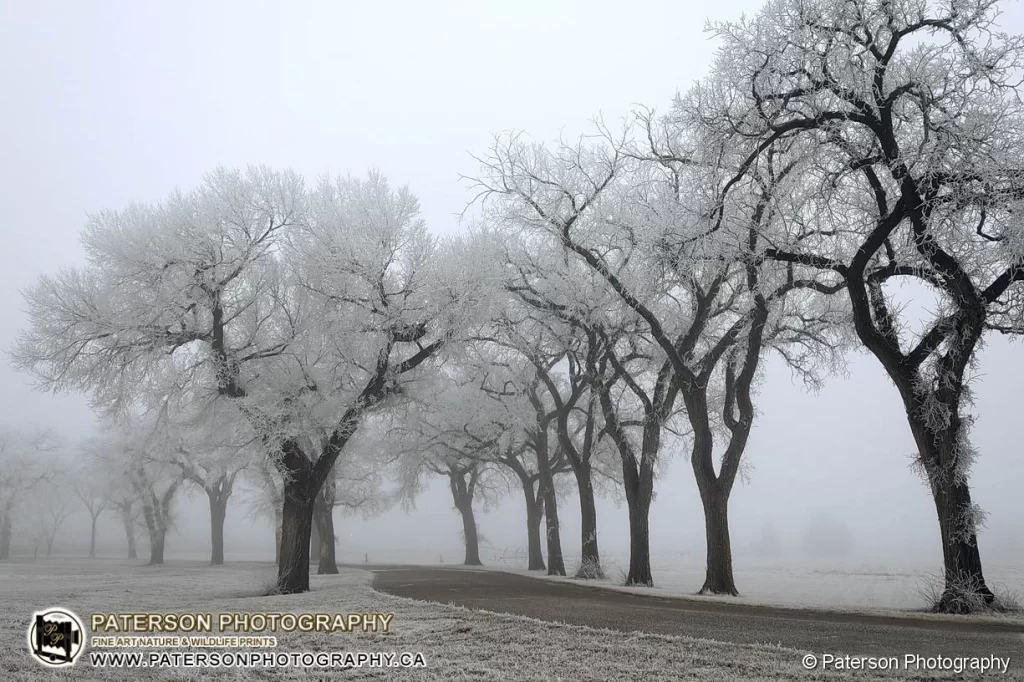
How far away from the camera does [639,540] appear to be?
19.3 meters

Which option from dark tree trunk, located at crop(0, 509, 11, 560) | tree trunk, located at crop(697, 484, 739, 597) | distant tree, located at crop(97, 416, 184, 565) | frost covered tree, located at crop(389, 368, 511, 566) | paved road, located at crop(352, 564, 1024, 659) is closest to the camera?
paved road, located at crop(352, 564, 1024, 659)

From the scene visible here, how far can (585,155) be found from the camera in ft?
56.3

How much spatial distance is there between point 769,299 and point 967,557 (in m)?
6.37

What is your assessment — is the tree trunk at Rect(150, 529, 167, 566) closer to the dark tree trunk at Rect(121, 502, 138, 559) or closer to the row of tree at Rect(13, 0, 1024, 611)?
→ the dark tree trunk at Rect(121, 502, 138, 559)

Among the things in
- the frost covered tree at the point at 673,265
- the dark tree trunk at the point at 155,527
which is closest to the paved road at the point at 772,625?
the frost covered tree at the point at 673,265

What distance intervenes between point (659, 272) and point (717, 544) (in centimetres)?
632

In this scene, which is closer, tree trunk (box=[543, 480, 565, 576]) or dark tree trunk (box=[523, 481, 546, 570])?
tree trunk (box=[543, 480, 565, 576])

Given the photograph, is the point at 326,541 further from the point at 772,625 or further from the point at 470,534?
the point at 772,625

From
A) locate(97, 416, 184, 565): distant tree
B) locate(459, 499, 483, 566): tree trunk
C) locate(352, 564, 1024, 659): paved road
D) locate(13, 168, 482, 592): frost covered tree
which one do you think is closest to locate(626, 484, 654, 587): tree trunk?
locate(352, 564, 1024, 659): paved road

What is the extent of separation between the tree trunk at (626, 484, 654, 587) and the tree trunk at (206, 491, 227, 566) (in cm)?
3178

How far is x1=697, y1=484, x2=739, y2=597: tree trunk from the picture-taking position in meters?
15.3

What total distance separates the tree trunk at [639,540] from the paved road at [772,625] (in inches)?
201

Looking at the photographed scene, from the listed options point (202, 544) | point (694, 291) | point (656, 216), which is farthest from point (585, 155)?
point (202, 544)
